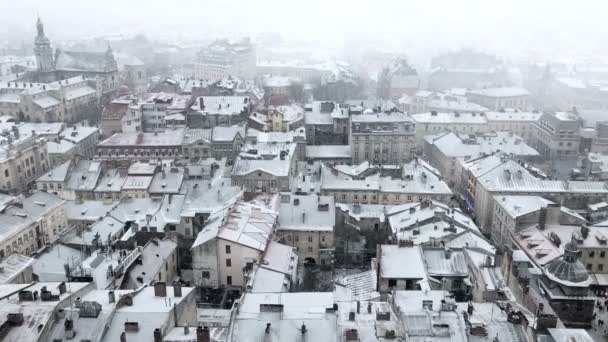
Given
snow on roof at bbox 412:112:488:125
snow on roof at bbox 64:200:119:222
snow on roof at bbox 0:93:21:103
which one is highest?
snow on roof at bbox 0:93:21:103

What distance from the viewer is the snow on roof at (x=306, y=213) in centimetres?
6600

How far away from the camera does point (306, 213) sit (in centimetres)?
6769

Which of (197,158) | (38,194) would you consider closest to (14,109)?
(197,158)

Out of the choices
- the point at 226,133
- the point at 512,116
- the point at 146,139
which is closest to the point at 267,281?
the point at 226,133

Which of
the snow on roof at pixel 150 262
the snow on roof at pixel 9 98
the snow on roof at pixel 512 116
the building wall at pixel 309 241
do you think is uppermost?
the snow on roof at pixel 9 98

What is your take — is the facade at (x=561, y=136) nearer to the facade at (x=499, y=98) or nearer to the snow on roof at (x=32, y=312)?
the facade at (x=499, y=98)

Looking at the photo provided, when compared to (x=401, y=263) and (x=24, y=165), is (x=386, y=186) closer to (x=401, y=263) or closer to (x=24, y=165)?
(x=401, y=263)

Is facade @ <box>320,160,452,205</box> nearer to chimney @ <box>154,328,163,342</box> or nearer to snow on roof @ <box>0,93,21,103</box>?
chimney @ <box>154,328,163,342</box>

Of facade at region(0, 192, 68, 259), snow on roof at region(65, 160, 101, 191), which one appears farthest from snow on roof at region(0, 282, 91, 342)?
snow on roof at region(65, 160, 101, 191)

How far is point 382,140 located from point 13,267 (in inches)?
2486

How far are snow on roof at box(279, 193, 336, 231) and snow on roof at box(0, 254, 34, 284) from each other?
2654 centimetres

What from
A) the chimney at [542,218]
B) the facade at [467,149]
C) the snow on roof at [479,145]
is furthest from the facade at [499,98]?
the chimney at [542,218]

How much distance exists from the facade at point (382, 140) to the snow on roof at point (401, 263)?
143 ft

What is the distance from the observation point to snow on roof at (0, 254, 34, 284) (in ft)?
165
